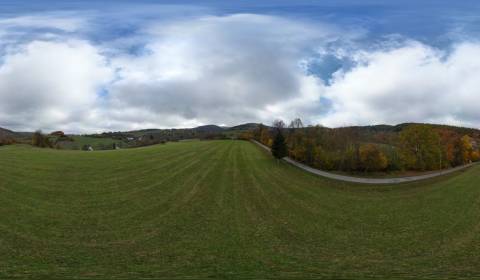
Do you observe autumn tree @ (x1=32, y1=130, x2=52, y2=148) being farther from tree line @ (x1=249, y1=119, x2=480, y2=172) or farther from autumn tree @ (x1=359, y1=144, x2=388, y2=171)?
autumn tree @ (x1=359, y1=144, x2=388, y2=171)

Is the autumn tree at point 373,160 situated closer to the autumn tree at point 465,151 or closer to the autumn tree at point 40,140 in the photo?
the autumn tree at point 465,151

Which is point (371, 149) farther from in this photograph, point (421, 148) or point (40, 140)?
point (40, 140)

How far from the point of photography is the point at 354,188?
48.9 m

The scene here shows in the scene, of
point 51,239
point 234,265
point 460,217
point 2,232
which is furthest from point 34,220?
point 460,217

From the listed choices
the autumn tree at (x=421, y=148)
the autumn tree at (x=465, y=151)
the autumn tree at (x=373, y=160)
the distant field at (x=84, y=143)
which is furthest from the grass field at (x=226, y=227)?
the distant field at (x=84, y=143)

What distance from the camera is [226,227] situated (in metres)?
25.5

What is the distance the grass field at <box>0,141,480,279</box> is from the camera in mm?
17078

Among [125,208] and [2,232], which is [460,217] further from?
[2,232]

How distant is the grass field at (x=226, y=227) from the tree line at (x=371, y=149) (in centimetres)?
2163

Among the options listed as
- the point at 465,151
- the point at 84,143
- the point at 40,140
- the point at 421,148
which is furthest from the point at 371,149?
the point at 84,143

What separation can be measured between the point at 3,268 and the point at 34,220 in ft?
Result: 32.9

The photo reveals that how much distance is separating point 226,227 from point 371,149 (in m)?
54.0

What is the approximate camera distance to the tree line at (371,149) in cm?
7075

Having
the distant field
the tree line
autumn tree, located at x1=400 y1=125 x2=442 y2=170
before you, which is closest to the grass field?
the tree line
